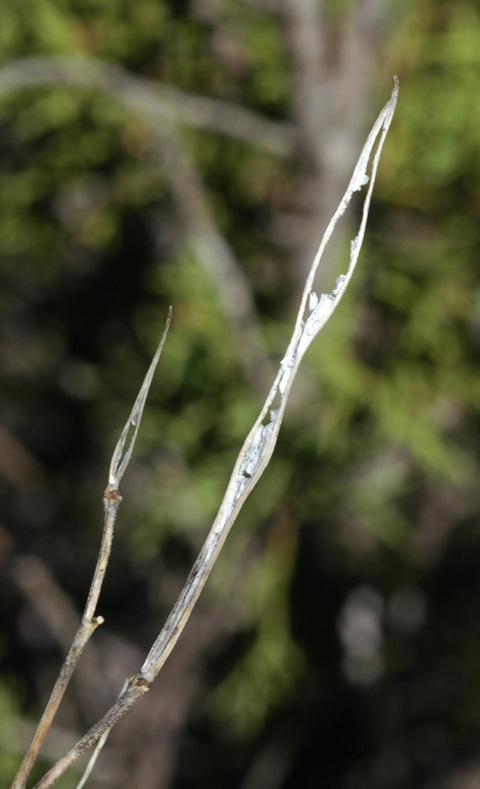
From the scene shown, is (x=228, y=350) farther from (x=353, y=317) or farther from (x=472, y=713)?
(x=472, y=713)

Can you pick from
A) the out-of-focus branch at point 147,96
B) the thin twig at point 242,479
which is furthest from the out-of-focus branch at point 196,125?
the thin twig at point 242,479

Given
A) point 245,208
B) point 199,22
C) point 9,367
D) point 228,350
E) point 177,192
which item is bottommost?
point 228,350

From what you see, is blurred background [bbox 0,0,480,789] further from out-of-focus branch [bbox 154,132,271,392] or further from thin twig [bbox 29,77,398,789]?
thin twig [bbox 29,77,398,789]

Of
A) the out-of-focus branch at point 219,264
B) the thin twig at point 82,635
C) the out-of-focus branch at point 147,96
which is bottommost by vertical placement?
the thin twig at point 82,635

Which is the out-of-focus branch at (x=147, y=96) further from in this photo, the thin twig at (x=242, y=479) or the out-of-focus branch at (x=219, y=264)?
the thin twig at (x=242, y=479)

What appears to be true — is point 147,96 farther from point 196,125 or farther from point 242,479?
point 242,479

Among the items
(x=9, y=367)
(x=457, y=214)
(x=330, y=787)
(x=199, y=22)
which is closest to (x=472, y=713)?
(x=330, y=787)
